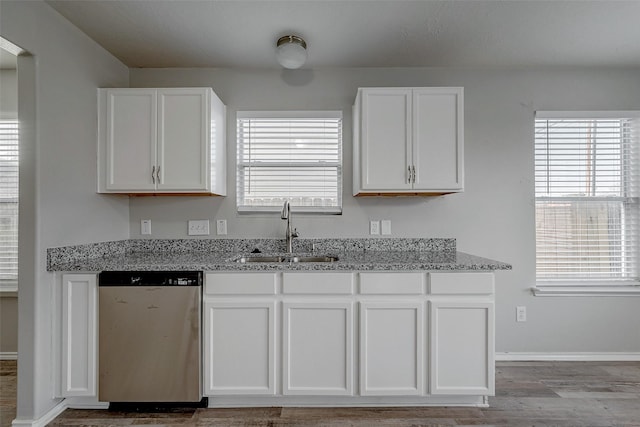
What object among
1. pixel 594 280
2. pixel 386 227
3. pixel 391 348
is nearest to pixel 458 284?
pixel 391 348

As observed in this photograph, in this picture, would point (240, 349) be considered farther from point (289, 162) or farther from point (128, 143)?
point (128, 143)

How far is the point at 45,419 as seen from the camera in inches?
80.4

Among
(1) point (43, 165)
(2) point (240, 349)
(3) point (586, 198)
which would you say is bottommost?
(2) point (240, 349)

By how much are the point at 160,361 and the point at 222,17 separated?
2095 millimetres

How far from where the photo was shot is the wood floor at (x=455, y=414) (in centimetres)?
204

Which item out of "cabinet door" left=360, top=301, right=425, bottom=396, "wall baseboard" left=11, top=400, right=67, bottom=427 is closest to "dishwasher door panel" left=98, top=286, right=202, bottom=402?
"wall baseboard" left=11, top=400, right=67, bottom=427

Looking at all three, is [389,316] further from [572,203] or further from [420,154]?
[572,203]

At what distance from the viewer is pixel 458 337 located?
6.89 feet

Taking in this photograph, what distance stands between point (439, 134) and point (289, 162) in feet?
3.86

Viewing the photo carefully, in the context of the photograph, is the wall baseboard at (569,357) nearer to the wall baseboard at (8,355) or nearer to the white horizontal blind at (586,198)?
the white horizontal blind at (586,198)

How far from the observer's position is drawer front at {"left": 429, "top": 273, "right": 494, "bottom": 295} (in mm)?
2094

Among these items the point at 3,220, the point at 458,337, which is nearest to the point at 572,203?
the point at 458,337

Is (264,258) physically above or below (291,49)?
below

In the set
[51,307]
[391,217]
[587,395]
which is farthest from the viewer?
[391,217]
